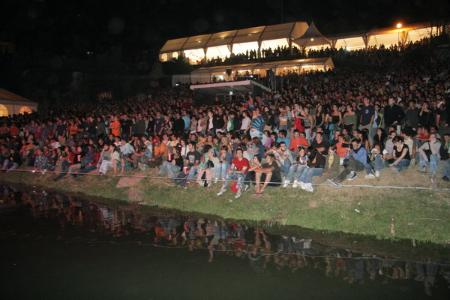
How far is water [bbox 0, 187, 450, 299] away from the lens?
720cm

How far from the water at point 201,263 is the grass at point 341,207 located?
1.78ft

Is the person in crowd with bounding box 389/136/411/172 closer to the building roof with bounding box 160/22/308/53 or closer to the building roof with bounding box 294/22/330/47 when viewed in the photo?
the building roof with bounding box 294/22/330/47

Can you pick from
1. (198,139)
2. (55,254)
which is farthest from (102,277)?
(198,139)

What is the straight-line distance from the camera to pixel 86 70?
4541 cm

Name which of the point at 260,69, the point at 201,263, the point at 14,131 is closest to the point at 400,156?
the point at 201,263

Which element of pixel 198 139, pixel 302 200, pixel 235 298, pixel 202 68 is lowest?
pixel 235 298

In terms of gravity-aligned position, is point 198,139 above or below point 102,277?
above

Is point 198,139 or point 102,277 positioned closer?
point 102,277

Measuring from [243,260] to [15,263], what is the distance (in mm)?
4705

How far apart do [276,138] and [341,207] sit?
172 inches

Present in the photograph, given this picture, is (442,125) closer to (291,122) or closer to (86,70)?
(291,122)

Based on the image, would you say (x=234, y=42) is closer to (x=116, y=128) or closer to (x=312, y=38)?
(x=312, y=38)

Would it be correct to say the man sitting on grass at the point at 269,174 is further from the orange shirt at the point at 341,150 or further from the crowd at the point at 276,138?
the orange shirt at the point at 341,150

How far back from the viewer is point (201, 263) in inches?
332
